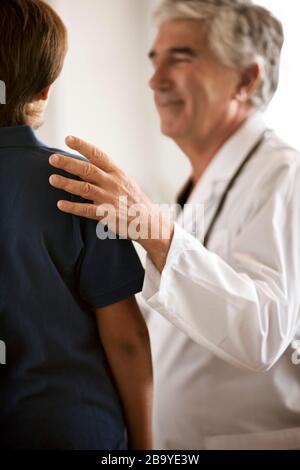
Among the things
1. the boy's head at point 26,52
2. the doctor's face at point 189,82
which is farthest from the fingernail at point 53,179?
the doctor's face at point 189,82

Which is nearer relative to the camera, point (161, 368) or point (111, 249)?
point (111, 249)

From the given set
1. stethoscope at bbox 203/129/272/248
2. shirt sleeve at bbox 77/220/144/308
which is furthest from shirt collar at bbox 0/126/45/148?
stethoscope at bbox 203/129/272/248

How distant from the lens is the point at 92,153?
699 mm

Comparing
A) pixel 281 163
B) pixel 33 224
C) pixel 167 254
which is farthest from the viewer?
pixel 281 163

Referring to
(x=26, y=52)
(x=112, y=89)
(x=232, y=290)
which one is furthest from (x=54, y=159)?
(x=112, y=89)

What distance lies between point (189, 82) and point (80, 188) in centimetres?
49

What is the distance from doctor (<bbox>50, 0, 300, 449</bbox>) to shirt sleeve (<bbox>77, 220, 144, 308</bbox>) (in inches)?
1.6

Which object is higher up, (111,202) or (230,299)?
(111,202)

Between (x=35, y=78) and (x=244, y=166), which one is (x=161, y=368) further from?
(x=35, y=78)

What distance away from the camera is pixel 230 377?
0.93 metres

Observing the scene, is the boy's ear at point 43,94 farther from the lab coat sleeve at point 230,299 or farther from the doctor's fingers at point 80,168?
the lab coat sleeve at point 230,299

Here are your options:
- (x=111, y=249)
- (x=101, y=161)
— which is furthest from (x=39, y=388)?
(x=101, y=161)

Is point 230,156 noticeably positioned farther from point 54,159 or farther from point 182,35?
point 54,159

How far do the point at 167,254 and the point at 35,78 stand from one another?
30 centimetres
